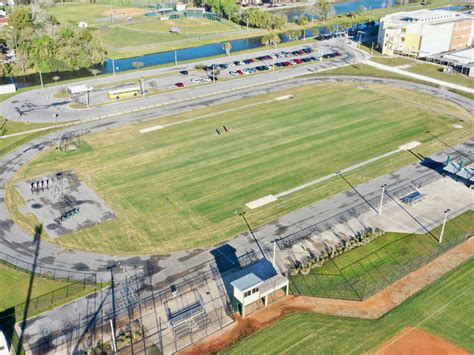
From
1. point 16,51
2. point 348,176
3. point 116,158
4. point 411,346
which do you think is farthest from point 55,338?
point 16,51

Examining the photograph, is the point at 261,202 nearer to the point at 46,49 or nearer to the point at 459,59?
the point at 459,59

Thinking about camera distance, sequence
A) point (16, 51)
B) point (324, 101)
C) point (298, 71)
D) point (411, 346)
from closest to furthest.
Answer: point (411, 346), point (324, 101), point (298, 71), point (16, 51)

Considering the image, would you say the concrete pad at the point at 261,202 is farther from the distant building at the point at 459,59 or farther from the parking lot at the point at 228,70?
the distant building at the point at 459,59

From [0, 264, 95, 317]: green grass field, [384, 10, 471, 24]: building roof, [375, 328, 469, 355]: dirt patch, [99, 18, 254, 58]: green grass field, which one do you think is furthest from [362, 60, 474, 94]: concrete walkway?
[0, 264, 95, 317]: green grass field

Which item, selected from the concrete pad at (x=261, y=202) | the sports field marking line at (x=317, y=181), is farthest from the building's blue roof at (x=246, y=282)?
the sports field marking line at (x=317, y=181)

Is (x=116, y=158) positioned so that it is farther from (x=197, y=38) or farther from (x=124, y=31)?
(x=124, y=31)

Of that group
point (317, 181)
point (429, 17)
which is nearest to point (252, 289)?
point (317, 181)

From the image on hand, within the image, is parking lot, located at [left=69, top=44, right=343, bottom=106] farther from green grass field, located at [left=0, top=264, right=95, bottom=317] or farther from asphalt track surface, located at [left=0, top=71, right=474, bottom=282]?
green grass field, located at [left=0, top=264, right=95, bottom=317]
